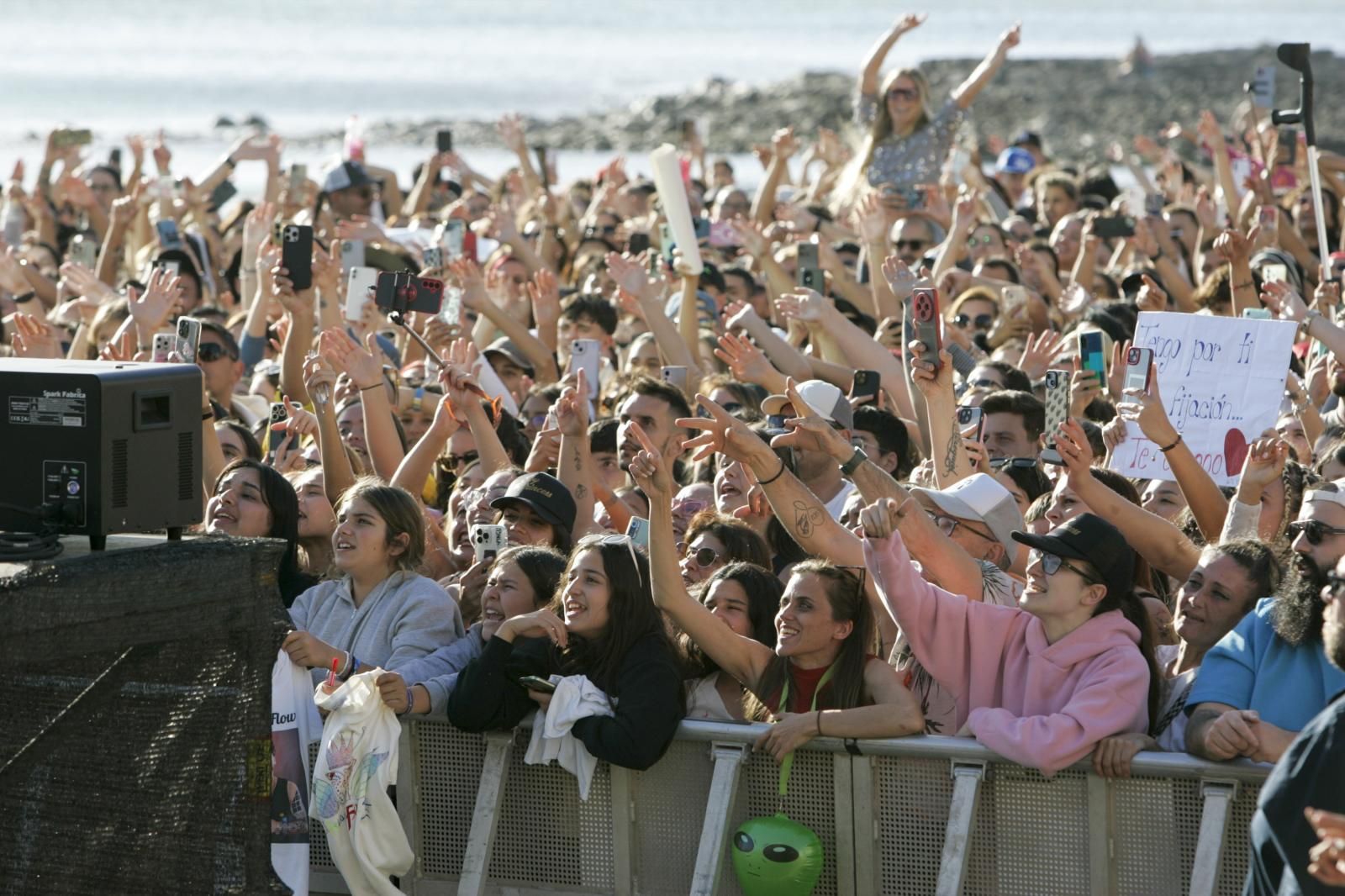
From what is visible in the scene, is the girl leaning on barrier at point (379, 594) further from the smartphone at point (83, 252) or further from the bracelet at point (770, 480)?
the smartphone at point (83, 252)

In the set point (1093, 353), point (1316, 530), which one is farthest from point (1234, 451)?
point (1316, 530)

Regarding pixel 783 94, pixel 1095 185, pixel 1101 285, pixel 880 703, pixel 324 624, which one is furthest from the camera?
pixel 783 94

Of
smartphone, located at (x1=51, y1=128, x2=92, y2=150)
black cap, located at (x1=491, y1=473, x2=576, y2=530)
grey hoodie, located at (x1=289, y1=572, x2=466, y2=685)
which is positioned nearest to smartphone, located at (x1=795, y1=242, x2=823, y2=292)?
black cap, located at (x1=491, y1=473, x2=576, y2=530)

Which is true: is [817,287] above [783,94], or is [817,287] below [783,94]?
below

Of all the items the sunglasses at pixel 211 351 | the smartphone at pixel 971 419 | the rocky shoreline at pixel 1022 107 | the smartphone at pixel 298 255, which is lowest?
the smartphone at pixel 971 419

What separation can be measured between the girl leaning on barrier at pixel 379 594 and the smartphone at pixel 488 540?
185 mm

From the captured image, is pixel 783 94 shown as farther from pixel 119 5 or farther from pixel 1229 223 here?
pixel 119 5

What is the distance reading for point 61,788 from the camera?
4.26 metres

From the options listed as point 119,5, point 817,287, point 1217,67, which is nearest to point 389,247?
point 817,287

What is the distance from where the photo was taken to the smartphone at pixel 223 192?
1376 cm

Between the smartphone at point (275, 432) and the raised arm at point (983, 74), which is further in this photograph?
the raised arm at point (983, 74)

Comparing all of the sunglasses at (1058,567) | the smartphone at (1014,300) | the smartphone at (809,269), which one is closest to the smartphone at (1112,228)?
the smartphone at (1014,300)

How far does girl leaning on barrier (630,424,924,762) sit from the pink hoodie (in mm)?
128

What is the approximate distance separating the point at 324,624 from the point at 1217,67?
144ft
